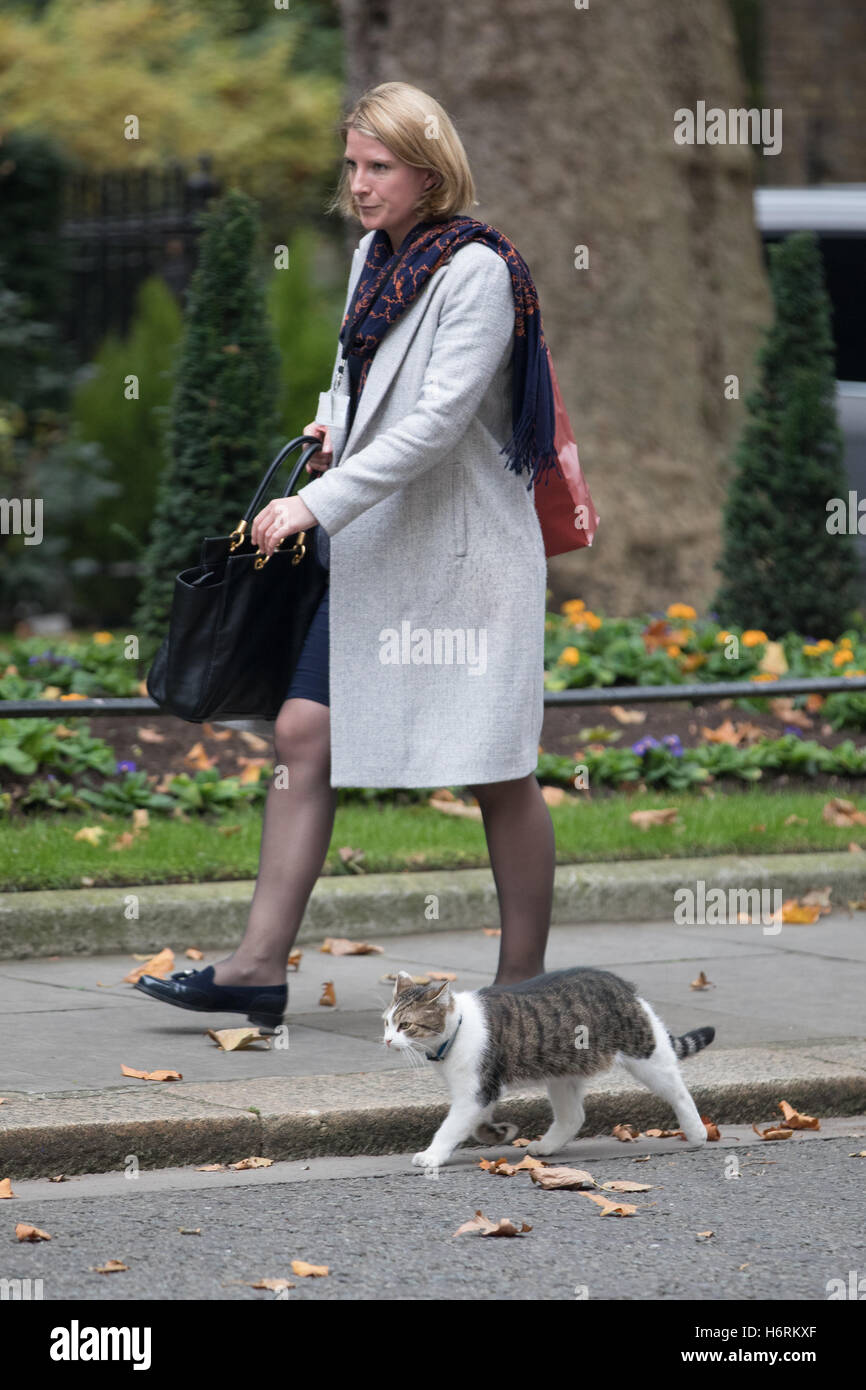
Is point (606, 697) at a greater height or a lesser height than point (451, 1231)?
greater

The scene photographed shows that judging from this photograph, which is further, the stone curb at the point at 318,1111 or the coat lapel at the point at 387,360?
the coat lapel at the point at 387,360

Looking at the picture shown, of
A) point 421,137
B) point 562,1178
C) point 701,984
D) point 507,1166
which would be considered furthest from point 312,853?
point 421,137

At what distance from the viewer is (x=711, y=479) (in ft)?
35.9

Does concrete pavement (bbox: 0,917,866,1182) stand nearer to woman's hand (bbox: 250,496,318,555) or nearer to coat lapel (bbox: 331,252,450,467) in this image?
woman's hand (bbox: 250,496,318,555)

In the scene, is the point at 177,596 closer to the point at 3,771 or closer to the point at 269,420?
the point at 3,771

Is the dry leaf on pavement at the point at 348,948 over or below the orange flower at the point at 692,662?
below

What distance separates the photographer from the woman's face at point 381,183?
182 inches

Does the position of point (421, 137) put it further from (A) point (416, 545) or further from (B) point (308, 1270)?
(B) point (308, 1270)

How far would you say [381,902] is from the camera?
6266 mm

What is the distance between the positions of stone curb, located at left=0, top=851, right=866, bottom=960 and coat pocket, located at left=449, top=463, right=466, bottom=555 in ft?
5.77

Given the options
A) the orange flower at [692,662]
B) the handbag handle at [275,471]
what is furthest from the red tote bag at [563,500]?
the orange flower at [692,662]

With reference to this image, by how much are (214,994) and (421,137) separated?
1962 millimetres

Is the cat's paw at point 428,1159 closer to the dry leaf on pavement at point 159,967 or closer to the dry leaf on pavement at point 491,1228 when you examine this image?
the dry leaf on pavement at point 491,1228

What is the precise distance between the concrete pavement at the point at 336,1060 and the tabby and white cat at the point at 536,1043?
0.20 meters
